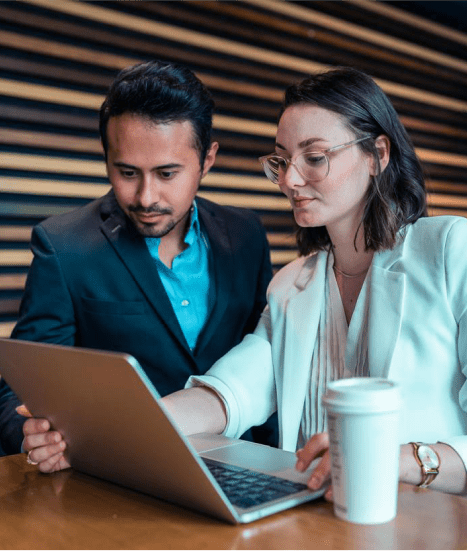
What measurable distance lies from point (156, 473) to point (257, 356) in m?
0.78

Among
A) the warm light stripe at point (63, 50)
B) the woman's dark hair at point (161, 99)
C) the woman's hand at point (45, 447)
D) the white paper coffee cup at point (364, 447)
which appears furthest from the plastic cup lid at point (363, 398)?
the warm light stripe at point (63, 50)

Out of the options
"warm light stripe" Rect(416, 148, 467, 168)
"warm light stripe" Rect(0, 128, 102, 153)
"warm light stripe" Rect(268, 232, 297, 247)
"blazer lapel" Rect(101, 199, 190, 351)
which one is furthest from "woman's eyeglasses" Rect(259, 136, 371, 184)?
"warm light stripe" Rect(416, 148, 467, 168)

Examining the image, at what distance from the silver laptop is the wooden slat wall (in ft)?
5.17

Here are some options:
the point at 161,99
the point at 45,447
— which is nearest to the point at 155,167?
the point at 161,99

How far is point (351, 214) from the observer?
1.91 m

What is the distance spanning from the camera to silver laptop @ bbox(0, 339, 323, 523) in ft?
3.34

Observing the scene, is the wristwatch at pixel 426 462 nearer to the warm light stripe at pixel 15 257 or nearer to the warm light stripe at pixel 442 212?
the warm light stripe at pixel 15 257

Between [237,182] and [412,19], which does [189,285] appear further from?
[412,19]

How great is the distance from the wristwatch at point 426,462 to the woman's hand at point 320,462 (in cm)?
20

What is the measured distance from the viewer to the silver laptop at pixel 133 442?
1.02 meters

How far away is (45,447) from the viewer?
1.37 m

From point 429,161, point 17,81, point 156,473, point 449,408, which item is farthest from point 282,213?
point 156,473

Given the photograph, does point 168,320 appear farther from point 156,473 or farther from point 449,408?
point 156,473

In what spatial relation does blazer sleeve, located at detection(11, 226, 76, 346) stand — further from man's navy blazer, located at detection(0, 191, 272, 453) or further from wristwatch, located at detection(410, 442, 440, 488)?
wristwatch, located at detection(410, 442, 440, 488)
